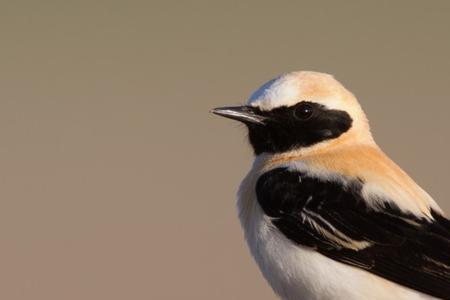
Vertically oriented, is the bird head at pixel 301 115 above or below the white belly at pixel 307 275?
above

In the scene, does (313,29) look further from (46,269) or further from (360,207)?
(360,207)

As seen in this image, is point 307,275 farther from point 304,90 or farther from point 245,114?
point 245,114

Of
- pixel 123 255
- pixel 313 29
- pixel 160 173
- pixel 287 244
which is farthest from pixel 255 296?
pixel 313 29

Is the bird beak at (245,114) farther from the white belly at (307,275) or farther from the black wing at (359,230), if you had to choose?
the white belly at (307,275)

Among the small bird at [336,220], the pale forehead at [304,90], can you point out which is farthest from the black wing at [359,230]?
the pale forehead at [304,90]

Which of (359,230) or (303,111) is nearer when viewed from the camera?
(359,230)

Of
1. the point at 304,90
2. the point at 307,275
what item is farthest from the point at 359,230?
the point at 304,90

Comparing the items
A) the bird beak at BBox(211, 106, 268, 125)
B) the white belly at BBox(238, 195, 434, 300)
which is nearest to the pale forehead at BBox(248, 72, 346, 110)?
the bird beak at BBox(211, 106, 268, 125)
